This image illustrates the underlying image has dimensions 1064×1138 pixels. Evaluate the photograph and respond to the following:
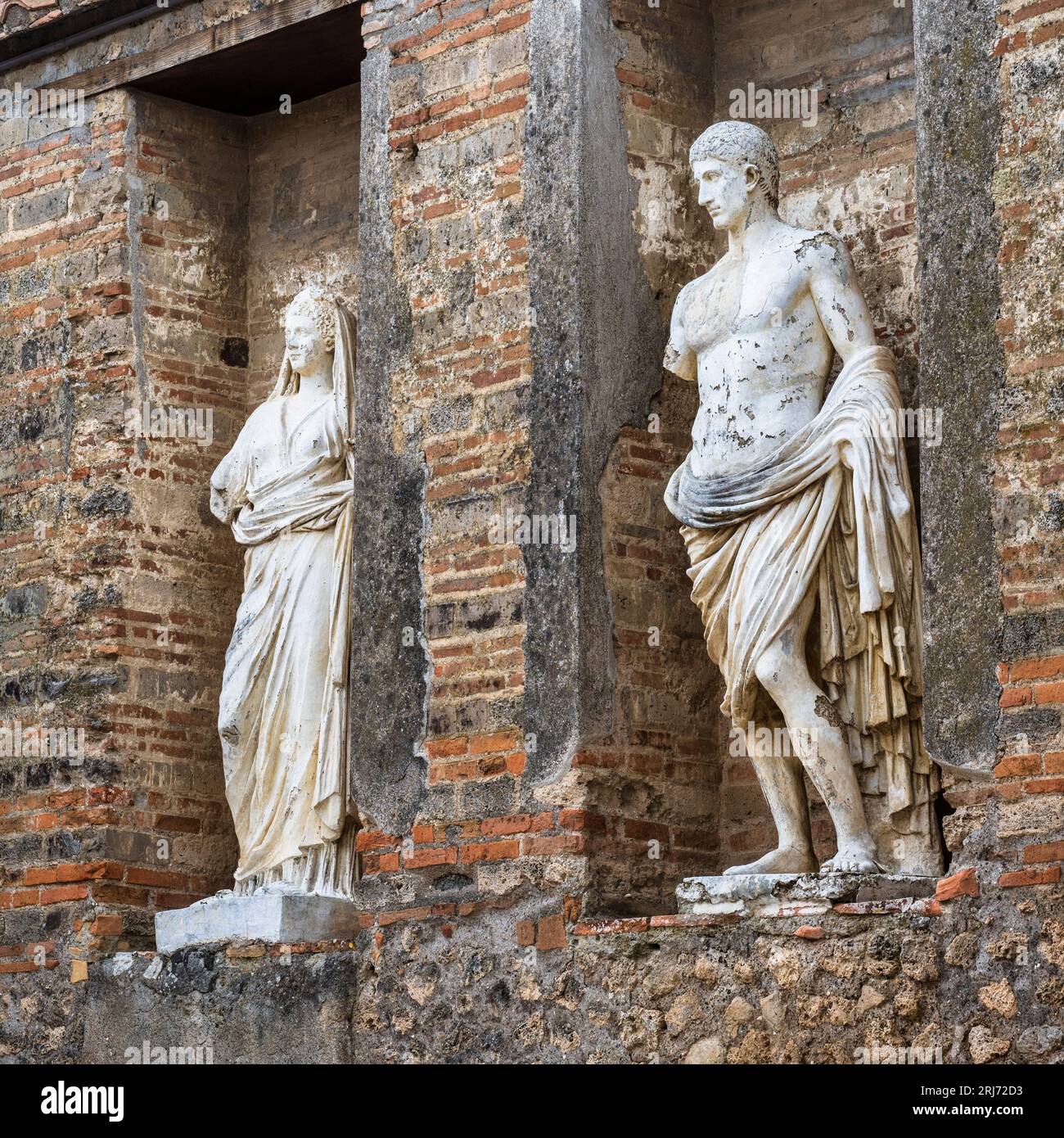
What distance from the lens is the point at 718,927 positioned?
306 inches

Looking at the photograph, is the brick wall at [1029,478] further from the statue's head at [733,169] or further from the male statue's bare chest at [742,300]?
the statue's head at [733,169]

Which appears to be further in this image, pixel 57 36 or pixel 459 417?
pixel 57 36

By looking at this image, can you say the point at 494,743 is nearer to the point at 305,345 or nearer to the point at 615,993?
the point at 615,993

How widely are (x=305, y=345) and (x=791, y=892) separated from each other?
3.18 meters

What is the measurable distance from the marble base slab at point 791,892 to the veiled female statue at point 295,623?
174 cm

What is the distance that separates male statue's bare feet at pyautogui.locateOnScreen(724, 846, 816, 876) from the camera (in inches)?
310

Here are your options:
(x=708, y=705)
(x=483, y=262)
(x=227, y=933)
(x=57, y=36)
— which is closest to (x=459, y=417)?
(x=483, y=262)

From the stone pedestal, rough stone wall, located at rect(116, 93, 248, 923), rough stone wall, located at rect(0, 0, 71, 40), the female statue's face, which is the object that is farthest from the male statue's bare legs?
rough stone wall, located at rect(0, 0, 71, 40)

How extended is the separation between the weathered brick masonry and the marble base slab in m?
0.07

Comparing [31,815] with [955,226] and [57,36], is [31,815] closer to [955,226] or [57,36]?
[57,36]

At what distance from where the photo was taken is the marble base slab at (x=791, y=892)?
753 centimetres

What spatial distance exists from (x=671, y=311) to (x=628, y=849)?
1867 mm

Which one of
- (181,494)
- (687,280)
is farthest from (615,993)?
(181,494)

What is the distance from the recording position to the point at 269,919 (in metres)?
9.05
